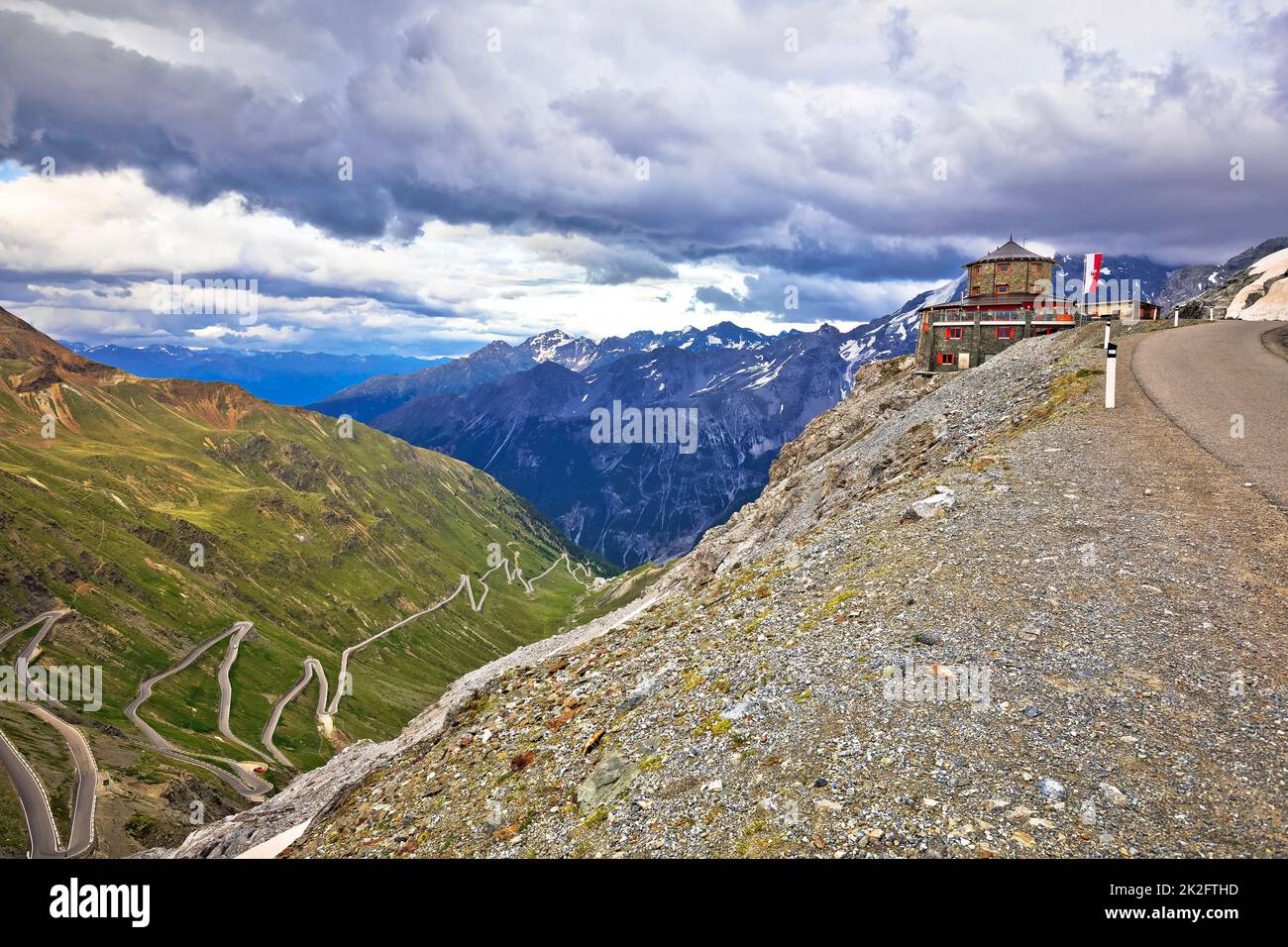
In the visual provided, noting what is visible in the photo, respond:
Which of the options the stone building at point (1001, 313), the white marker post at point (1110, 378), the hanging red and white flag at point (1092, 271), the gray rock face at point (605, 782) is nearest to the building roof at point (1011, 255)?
the stone building at point (1001, 313)

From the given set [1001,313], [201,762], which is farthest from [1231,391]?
[201,762]

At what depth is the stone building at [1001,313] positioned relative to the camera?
62906 mm

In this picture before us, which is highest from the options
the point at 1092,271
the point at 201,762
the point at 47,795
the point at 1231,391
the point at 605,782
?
the point at 1092,271

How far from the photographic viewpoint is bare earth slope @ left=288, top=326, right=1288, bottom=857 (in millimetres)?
10945

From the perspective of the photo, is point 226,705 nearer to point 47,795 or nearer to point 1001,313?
point 47,795

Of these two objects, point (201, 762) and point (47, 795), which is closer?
point (47, 795)

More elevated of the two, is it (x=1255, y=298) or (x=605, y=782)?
(x=1255, y=298)

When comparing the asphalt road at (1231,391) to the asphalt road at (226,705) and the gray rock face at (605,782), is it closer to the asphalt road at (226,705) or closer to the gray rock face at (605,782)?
the gray rock face at (605,782)

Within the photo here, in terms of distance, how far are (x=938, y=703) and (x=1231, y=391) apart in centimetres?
3199

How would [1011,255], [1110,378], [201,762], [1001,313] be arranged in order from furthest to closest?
[201,762], [1011,255], [1001,313], [1110,378]

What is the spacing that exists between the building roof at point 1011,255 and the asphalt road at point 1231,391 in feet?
94.3

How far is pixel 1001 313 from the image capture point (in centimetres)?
6550
